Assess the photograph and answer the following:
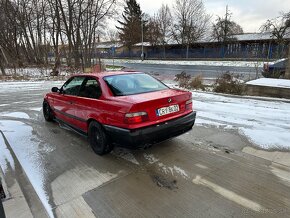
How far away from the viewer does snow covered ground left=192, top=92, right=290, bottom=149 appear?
471cm

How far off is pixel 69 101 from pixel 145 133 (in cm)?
219

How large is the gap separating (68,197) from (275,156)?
331 cm

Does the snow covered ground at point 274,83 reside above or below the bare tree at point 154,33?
below

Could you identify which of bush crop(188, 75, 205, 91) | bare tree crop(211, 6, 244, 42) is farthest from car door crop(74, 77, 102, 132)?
bare tree crop(211, 6, 244, 42)

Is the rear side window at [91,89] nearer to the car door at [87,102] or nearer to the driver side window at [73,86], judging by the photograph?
the car door at [87,102]

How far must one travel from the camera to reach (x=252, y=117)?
6.10 m

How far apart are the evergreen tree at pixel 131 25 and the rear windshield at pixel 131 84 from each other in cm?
5523

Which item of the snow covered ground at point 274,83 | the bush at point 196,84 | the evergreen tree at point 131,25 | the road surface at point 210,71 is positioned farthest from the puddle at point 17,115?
the evergreen tree at point 131,25

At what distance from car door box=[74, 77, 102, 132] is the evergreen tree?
55.3m

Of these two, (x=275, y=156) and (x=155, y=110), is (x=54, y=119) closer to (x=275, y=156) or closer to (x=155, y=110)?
(x=155, y=110)

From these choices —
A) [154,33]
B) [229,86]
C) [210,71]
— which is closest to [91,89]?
[229,86]

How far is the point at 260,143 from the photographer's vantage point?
4504 mm

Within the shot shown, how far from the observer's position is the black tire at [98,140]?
408 cm

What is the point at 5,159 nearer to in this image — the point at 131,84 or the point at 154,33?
the point at 131,84
